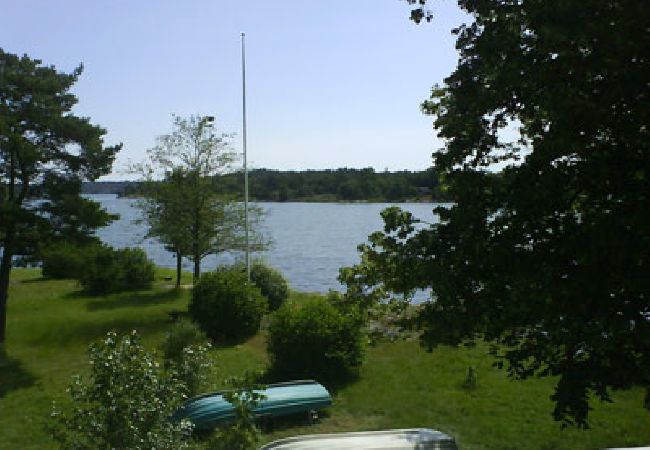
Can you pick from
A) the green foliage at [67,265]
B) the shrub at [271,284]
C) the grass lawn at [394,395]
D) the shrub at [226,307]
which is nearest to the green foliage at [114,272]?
the green foliage at [67,265]

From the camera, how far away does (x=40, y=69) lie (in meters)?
20.8

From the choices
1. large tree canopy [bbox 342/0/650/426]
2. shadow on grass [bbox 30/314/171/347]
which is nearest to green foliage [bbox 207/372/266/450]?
large tree canopy [bbox 342/0/650/426]

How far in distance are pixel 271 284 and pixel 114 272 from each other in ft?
31.9

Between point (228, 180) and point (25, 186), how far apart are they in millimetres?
10770

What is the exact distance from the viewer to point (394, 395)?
49.2 ft

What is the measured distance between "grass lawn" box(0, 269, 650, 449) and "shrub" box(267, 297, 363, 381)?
69cm

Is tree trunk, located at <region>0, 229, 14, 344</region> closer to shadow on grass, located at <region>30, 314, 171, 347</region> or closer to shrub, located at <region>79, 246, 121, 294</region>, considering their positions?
shadow on grass, located at <region>30, 314, 171, 347</region>

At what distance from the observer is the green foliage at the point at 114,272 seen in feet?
101

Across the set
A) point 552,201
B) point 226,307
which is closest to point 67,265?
point 226,307

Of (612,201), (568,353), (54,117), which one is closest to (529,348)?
(568,353)

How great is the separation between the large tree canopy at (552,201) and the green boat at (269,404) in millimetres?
5547

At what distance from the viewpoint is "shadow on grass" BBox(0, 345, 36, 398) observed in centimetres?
1691

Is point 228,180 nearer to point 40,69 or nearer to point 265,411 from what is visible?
point 40,69

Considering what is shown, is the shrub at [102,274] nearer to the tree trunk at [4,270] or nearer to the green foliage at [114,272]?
the green foliage at [114,272]
